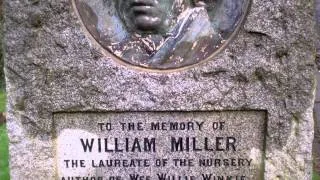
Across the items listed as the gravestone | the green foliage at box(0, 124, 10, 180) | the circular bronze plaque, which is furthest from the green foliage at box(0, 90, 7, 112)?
the circular bronze plaque

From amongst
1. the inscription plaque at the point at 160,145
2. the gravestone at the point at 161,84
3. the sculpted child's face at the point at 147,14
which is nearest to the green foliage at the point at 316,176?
the gravestone at the point at 161,84

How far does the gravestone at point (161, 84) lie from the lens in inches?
105

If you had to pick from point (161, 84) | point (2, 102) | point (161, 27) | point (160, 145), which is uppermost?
point (161, 27)

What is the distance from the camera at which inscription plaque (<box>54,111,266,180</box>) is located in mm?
2801

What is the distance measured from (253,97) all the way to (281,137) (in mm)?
291

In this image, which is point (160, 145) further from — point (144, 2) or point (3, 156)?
point (3, 156)

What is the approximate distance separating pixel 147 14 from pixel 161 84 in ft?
1.30

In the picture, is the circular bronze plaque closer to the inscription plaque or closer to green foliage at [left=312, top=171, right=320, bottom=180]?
the inscription plaque

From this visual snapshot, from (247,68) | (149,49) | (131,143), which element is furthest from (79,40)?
(247,68)

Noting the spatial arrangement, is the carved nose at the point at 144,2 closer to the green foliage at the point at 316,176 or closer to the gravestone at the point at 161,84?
the gravestone at the point at 161,84

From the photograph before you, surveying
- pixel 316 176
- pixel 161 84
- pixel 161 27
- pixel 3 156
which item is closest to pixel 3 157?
pixel 3 156

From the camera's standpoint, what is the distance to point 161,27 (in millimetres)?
2727

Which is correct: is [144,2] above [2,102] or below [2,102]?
above

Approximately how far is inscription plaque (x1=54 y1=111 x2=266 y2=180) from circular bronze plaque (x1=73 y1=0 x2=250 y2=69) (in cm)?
34
